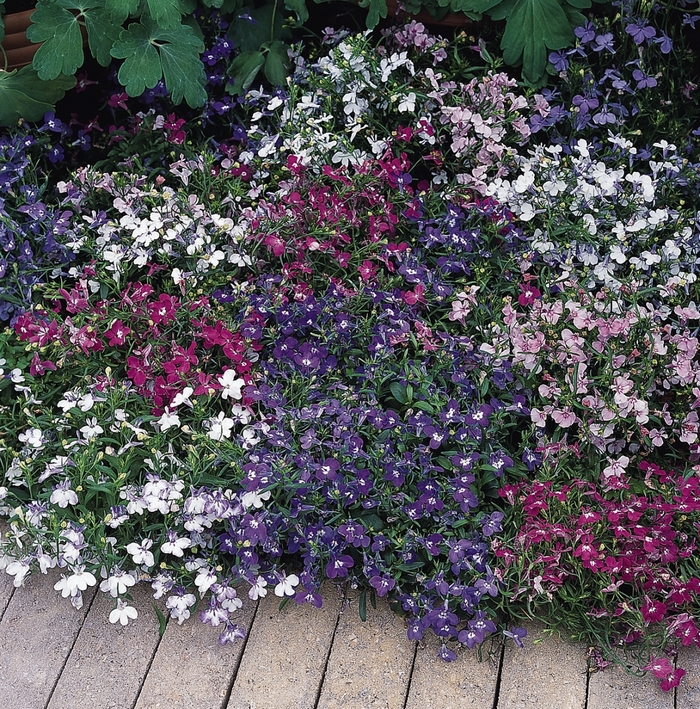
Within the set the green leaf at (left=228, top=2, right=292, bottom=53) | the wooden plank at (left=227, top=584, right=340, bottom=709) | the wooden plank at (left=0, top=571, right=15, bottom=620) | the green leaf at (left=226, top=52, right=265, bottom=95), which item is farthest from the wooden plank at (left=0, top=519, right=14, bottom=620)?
the green leaf at (left=228, top=2, right=292, bottom=53)

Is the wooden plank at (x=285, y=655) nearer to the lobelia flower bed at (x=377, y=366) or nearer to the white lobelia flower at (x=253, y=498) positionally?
the lobelia flower bed at (x=377, y=366)

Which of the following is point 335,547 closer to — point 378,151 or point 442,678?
point 442,678

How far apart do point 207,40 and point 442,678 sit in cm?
203

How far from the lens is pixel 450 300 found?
1.98 meters

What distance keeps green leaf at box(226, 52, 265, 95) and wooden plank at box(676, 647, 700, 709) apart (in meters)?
1.92

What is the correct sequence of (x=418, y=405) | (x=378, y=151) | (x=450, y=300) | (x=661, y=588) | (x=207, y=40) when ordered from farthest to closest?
1. (x=207, y=40)
2. (x=378, y=151)
3. (x=450, y=300)
4. (x=418, y=405)
5. (x=661, y=588)

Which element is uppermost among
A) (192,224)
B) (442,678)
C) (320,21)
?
(320,21)

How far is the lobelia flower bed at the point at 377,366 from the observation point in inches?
67.1

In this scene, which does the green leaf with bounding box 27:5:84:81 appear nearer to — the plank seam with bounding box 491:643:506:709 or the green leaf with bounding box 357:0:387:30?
the green leaf with bounding box 357:0:387:30

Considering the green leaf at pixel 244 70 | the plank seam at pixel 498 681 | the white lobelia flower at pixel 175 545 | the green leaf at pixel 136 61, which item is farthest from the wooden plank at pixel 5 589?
the green leaf at pixel 244 70

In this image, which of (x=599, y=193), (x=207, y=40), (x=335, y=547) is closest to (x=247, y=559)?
(x=335, y=547)

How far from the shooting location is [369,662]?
5.64ft

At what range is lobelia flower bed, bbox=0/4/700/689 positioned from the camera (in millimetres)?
1705

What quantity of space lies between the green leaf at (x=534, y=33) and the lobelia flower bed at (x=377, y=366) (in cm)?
8
